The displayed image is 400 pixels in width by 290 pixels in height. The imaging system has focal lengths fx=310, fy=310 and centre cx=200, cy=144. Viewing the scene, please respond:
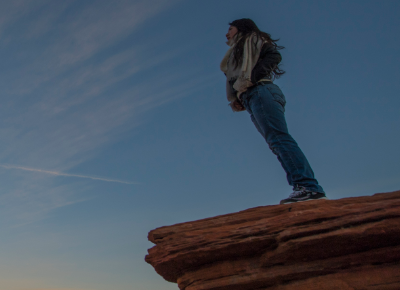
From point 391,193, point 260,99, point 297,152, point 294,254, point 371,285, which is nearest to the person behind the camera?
point 371,285

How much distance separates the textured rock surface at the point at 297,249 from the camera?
4441mm

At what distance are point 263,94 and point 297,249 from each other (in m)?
2.72

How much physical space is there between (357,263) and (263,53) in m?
3.97

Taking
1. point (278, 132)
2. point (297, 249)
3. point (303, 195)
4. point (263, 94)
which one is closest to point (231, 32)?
point (263, 94)

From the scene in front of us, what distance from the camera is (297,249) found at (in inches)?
183

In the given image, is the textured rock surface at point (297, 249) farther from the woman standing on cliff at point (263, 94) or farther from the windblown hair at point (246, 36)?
the windblown hair at point (246, 36)

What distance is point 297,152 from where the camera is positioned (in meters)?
5.33

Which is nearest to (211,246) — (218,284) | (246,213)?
(218,284)

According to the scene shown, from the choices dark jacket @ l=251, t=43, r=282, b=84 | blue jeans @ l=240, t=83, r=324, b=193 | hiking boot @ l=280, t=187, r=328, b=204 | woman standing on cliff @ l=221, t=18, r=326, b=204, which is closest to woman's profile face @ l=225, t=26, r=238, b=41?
woman standing on cliff @ l=221, t=18, r=326, b=204

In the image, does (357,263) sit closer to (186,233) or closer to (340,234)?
(340,234)

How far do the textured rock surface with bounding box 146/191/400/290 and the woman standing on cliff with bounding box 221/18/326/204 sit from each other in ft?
1.61

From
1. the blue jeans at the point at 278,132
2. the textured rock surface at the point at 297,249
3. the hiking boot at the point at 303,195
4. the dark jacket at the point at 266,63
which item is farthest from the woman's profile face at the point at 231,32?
the textured rock surface at the point at 297,249

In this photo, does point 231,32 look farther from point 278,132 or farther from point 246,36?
point 278,132

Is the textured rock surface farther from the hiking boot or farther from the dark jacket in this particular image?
the dark jacket
